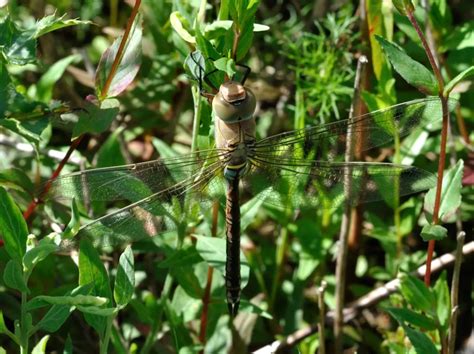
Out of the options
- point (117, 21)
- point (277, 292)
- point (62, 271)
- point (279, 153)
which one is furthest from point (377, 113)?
point (117, 21)

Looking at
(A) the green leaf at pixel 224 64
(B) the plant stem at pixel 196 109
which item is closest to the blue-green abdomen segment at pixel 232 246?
(B) the plant stem at pixel 196 109

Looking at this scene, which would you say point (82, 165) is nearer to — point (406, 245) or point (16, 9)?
point (16, 9)

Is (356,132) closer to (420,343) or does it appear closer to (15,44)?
(420,343)

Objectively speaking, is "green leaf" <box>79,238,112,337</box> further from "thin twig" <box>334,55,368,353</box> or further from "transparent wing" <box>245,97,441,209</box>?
"thin twig" <box>334,55,368,353</box>

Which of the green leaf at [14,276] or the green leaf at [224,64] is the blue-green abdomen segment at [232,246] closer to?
the green leaf at [224,64]

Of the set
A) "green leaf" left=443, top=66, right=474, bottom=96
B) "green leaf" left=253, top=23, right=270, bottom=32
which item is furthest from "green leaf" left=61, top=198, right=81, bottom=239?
"green leaf" left=443, top=66, right=474, bottom=96

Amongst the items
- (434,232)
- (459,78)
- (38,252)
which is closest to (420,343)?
(434,232)
